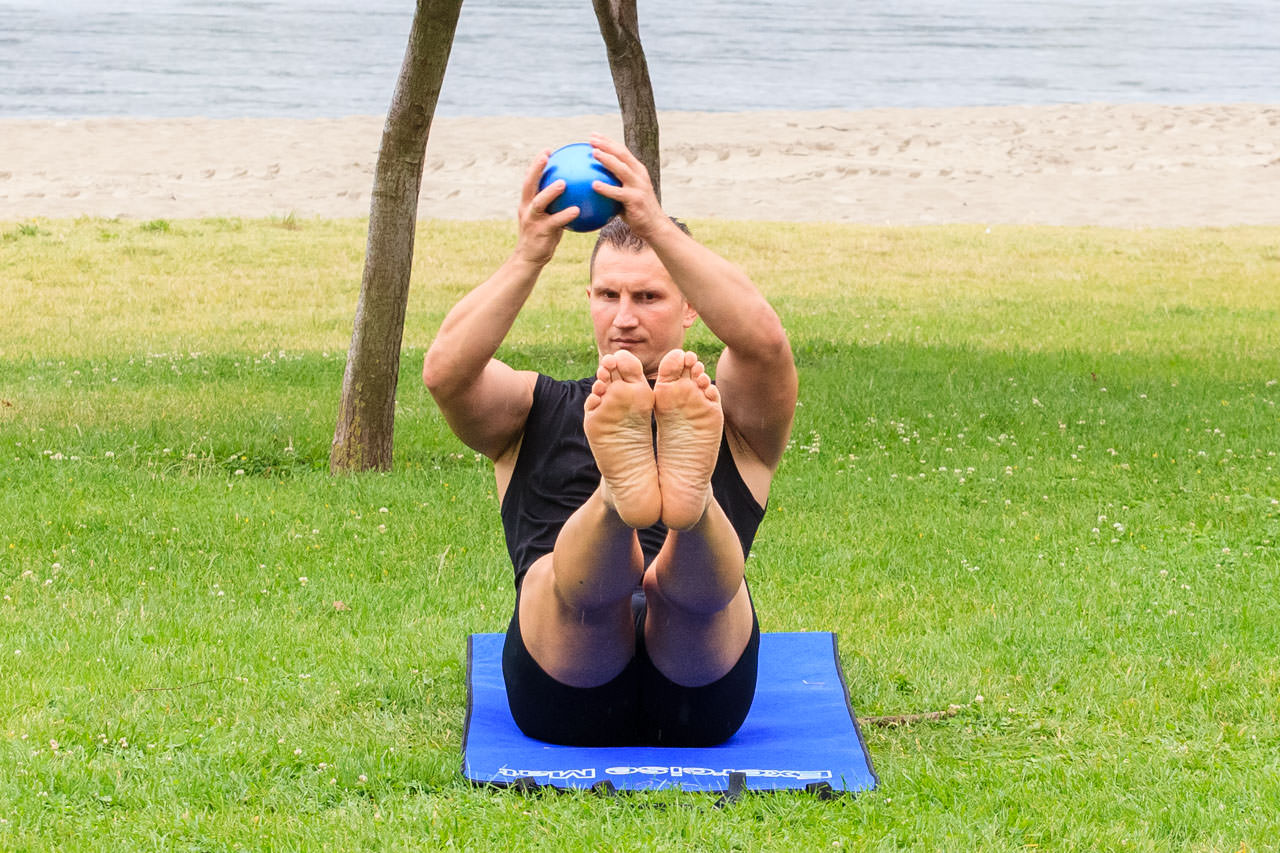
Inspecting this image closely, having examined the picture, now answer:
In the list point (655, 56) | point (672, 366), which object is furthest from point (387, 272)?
point (655, 56)

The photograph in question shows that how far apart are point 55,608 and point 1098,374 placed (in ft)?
27.1

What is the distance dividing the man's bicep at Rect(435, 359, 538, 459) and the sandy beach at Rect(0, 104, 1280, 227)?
19928 millimetres

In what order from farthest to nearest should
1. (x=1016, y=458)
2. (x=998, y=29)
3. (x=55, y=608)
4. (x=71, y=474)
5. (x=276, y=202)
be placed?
(x=998, y=29) → (x=276, y=202) → (x=1016, y=458) → (x=71, y=474) → (x=55, y=608)

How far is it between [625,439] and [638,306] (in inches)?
26.8

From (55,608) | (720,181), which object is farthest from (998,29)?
(55,608)

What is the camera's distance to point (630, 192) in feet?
13.1

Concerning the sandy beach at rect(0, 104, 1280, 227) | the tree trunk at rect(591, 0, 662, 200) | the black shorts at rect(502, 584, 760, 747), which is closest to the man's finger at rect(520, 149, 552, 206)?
the black shorts at rect(502, 584, 760, 747)

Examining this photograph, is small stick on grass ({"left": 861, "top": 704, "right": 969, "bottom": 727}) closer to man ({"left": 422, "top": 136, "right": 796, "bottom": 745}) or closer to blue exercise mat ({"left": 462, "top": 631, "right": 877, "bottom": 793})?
blue exercise mat ({"left": 462, "top": 631, "right": 877, "bottom": 793})

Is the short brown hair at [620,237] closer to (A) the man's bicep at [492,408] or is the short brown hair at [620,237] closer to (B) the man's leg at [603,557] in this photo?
(A) the man's bicep at [492,408]

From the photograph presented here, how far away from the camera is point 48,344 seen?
1345 cm

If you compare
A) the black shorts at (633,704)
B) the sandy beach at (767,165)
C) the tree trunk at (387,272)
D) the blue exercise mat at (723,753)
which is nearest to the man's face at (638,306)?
the black shorts at (633,704)

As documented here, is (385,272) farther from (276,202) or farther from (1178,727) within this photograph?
(276,202)

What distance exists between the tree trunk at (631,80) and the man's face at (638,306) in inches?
291

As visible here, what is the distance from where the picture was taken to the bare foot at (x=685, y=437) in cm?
374
